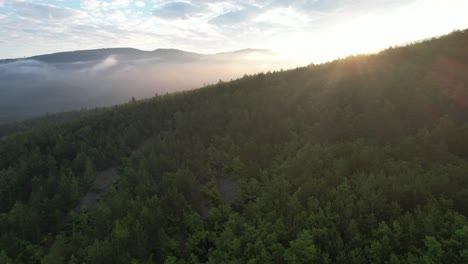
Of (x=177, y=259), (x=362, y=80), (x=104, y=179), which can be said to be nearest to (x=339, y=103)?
(x=362, y=80)

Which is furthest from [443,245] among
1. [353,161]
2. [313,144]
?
[313,144]

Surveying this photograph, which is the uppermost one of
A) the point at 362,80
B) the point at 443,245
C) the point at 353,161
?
the point at 362,80

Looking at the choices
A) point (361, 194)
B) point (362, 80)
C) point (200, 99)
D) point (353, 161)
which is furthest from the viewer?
point (200, 99)

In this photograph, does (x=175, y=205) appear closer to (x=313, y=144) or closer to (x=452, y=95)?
(x=313, y=144)

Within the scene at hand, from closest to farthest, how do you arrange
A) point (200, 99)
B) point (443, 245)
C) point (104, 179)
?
point (443, 245), point (104, 179), point (200, 99)

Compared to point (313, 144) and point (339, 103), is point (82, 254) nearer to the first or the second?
point (313, 144)

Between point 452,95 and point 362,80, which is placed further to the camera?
point 362,80

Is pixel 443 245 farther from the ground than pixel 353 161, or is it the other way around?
pixel 353 161
